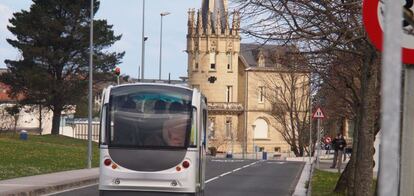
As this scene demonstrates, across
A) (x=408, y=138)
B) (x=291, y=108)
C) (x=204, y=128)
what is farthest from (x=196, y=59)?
(x=408, y=138)

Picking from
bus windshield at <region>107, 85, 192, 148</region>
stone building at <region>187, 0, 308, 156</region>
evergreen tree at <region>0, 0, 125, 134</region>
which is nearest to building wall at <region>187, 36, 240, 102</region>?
stone building at <region>187, 0, 308, 156</region>

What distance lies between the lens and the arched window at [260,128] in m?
→ 129

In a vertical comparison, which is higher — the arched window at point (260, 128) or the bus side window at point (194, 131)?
the bus side window at point (194, 131)

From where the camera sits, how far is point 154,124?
17922 millimetres

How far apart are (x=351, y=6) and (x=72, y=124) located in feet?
275

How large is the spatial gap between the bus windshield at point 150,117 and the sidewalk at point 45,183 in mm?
4299

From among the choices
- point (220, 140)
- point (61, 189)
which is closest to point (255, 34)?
point (61, 189)

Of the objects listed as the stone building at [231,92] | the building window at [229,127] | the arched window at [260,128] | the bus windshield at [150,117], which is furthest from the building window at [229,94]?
the bus windshield at [150,117]

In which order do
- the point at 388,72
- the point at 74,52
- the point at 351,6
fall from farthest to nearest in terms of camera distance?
the point at 74,52
the point at 351,6
the point at 388,72

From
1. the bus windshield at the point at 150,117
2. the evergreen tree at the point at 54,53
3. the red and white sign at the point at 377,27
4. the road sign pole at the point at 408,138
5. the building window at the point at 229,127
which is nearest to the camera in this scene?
the red and white sign at the point at 377,27

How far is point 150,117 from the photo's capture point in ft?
58.9

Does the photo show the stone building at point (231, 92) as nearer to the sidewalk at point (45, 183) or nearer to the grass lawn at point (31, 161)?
the grass lawn at point (31, 161)

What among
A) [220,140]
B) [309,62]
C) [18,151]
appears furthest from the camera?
[220,140]

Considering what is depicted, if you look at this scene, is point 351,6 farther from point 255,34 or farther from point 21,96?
point 21,96
